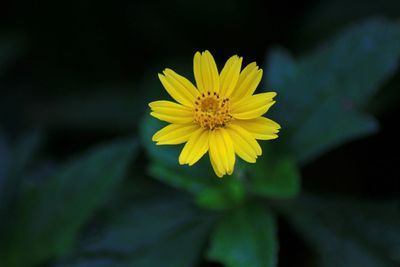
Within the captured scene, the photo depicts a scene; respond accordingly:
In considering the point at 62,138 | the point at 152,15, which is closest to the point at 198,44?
the point at 152,15

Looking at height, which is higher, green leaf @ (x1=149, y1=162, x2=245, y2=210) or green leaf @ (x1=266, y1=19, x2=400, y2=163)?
green leaf @ (x1=266, y1=19, x2=400, y2=163)

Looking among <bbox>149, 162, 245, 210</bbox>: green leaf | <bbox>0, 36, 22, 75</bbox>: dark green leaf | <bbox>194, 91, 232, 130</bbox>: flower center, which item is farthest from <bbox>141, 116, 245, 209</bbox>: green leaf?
<bbox>0, 36, 22, 75</bbox>: dark green leaf

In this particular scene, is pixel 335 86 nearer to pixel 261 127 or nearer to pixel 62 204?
pixel 261 127

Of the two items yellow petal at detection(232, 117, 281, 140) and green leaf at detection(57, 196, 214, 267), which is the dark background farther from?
yellow petal at detection(232, 117, 281, 140)

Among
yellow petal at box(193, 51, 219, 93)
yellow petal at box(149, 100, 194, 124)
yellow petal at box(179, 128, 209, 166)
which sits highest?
yellow petal at box(193, 51, 219, 93)

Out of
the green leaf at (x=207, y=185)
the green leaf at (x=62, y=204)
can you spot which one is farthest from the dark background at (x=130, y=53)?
the green leaf at (x=207, y=185)

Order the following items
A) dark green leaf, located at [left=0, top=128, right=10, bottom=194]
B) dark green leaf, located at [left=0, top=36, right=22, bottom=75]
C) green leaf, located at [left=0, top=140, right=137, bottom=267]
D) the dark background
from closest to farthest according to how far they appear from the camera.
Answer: green leaf, located at [left=0, top=140, right=137, bottom=267], dark green leaf, located at [left=0, top=128, right=10, bottom=194], the dark background, dark green leaf, located at [left=0, top=36, right=22, bottom=75]

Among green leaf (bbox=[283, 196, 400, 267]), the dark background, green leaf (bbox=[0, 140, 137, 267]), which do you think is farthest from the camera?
the dark background

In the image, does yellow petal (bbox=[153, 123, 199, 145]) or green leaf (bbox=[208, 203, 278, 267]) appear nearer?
yellow petal (bbox=[153, 123, 199, 145])
